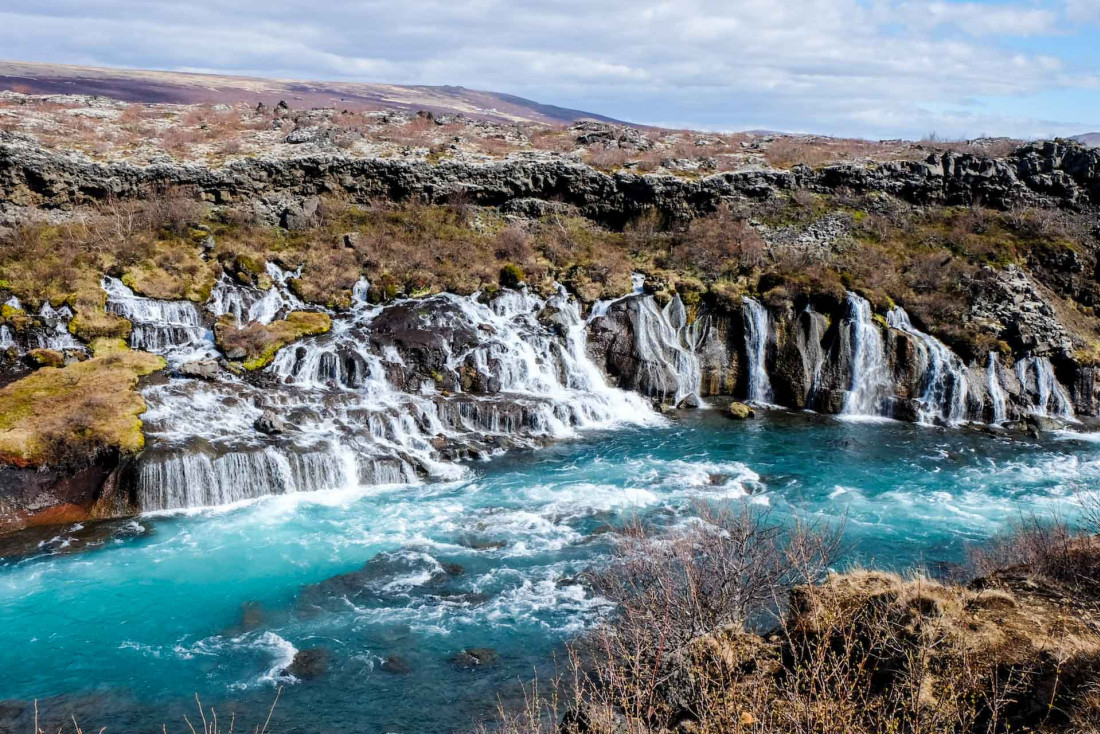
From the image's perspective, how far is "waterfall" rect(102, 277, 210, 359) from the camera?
100 feet

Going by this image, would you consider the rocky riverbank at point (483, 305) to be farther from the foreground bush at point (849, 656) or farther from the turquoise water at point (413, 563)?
the foreground bush at point (849, 656)

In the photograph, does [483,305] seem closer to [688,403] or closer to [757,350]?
[688,403]

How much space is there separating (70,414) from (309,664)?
14653 millimetres

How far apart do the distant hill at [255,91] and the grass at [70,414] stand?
5651cm

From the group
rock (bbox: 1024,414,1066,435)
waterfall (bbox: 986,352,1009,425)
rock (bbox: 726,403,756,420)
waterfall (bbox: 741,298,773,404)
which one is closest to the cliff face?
waterfall (bbox: 741,298,773,404)

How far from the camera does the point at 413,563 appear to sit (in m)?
19.1

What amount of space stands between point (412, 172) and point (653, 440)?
1049 inches

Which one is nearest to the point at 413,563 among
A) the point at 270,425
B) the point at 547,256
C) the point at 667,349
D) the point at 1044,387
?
the point at 270,425

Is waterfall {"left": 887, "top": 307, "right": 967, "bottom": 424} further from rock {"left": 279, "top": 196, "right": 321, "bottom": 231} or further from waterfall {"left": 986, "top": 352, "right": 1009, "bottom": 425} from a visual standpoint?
rock {"left": 279, "top": 196, "right": 321, "bottom": 231}

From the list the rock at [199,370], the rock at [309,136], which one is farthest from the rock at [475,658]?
the rock at [309,136]

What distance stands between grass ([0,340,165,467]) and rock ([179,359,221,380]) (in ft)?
5.01

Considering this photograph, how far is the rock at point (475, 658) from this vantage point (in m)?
14.7

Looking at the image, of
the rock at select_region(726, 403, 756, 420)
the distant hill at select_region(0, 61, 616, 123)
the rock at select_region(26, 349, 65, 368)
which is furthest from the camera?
the distant hill at select_region(0, 61, 616, 123)

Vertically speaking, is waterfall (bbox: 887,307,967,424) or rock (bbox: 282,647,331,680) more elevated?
waterfall (bbox: 887,307,967,424)
